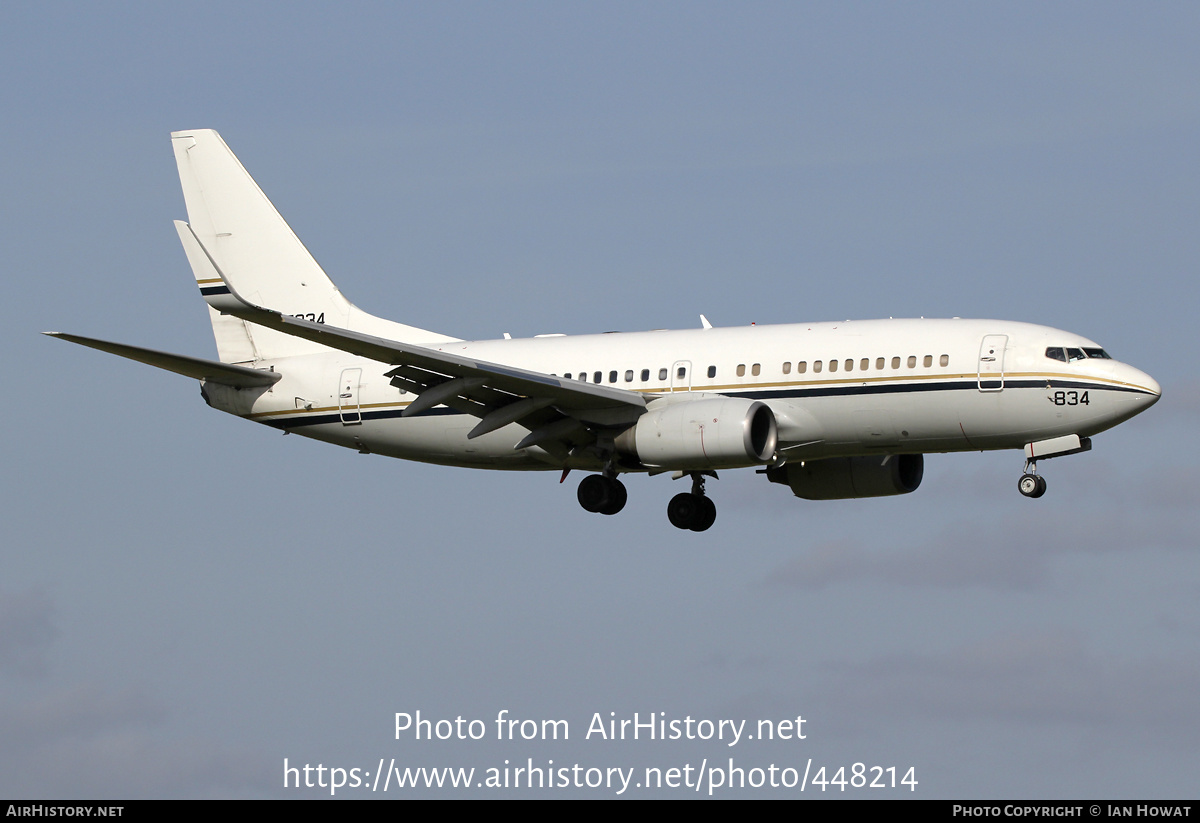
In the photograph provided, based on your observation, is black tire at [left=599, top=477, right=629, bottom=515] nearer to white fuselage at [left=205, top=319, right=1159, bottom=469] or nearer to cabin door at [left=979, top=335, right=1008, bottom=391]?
white fuselage at [left=205, top=319, right=1159, bottom=469]

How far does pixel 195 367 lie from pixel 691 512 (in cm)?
1406

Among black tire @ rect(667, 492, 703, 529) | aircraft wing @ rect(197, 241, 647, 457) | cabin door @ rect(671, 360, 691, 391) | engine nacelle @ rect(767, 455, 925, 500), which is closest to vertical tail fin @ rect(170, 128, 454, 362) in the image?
aircraft wing @ rect(197, 241, 647, 457)

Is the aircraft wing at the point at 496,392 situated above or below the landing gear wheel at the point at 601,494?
above

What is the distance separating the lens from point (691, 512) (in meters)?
47.7

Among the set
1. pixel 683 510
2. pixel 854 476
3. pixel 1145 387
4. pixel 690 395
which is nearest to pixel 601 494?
pixel 683 510

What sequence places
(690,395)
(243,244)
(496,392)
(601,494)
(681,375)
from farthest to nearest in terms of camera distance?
(243,244) < (601,494) < (681,375) < (690,395) < (496,392)

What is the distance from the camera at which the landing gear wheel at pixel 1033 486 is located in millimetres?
42375

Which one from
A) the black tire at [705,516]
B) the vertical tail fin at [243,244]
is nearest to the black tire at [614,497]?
the black tire at [705,516]

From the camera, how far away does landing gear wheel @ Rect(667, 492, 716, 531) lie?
47688mm

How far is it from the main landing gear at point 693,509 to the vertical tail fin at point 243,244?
1066 centimetres

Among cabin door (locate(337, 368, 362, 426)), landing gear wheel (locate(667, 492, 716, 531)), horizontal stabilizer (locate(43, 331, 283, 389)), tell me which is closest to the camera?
horizontal stabilizer (locate(43, 331, 283, 389))

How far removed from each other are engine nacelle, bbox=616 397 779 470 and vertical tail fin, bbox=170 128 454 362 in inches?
481

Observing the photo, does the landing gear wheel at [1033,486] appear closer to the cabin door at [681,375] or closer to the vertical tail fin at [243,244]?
the cabin door at [681,375]

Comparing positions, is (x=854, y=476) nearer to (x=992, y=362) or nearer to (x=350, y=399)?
(x=992, y=362)
